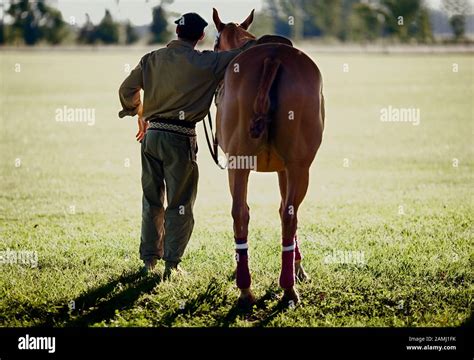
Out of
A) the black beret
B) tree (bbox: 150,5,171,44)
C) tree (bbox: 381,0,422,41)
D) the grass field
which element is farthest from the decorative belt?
tree (bbox: 381,0,422,41)

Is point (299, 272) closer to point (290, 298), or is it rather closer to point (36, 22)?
point (290, 298)

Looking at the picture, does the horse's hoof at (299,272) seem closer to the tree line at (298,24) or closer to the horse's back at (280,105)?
the horse's back at (280,105)

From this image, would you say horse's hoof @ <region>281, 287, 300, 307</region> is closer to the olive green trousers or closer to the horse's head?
the olive green trousers

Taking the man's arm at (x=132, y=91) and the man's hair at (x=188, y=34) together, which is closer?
the man's hair at (x=188, y=34)

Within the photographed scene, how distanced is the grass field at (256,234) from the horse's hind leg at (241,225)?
0.52ft

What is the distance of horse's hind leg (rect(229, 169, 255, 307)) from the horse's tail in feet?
1.23

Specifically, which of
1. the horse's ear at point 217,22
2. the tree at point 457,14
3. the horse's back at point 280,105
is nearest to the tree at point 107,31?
the tree at point 457,14

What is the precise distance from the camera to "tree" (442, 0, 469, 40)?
83.5 m

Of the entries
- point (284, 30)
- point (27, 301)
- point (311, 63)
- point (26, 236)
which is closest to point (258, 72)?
point (311, 63)

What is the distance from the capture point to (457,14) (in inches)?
3462

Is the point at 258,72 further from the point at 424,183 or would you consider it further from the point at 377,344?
the point at 424,183

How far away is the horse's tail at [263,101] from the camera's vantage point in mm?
5383

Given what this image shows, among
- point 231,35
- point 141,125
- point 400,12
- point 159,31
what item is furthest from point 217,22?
point 400,12

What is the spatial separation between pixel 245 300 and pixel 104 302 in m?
1.10
